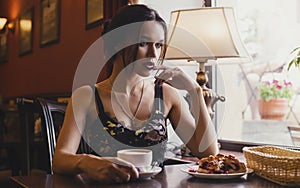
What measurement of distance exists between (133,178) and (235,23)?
3.27 feet

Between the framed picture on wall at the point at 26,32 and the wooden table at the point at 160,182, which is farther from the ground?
the framed picture on wall at the point at 26,32

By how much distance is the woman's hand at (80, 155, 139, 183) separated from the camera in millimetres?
1004

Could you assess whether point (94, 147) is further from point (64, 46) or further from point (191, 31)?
point (64, 46)

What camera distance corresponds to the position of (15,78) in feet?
18.4

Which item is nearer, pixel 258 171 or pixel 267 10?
pixel 258 171

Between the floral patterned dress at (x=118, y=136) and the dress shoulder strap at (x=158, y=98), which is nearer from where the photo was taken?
the floral patterned dress at (x=118, y=136)

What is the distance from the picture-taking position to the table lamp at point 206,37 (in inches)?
67.9

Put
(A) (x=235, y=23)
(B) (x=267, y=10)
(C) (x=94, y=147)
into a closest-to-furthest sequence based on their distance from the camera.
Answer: (C) (x=94, y=147), (A) (x=235, y=23), (B) (x=267, y=10)

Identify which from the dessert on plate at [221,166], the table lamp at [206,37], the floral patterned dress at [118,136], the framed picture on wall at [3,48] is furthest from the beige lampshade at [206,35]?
the framed picture on wall at [3,48]

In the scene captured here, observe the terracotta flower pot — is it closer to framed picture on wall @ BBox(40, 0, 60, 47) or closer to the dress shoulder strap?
the dress shoulder strap

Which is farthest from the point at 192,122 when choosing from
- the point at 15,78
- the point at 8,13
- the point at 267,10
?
the point at 8,13

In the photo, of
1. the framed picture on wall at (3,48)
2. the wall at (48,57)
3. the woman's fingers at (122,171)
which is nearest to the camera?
the woman's fingers at (122,171)

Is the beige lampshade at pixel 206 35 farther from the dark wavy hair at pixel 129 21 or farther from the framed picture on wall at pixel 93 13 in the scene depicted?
the framed picture on wall at pixel 93 13

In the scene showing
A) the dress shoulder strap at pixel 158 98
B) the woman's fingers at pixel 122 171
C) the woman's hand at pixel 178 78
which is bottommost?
the woman's fingers at pixel 122 171
